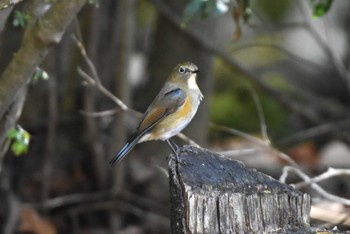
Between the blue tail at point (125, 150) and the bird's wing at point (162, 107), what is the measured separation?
0.05m

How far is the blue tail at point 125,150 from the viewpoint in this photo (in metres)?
5.54

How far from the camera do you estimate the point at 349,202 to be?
18.5 ft

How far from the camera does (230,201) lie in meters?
3.65

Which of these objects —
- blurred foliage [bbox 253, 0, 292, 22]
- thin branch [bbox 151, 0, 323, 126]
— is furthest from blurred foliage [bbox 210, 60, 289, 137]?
thin branch [bbox 151, 0, 323, 126]

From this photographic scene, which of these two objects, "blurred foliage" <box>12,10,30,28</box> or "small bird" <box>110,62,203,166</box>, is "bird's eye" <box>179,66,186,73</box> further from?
"blurred foliage" <box>12,10,30,28</box>

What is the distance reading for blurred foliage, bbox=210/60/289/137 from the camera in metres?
9.98

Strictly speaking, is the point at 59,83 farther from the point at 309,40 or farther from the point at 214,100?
the point at 309,40

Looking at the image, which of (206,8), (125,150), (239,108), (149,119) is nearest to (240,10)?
(206,8)

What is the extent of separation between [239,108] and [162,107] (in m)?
4.54

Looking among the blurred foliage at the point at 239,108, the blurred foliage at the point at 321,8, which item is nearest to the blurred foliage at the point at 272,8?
the blurred foliage at the point at 239,108

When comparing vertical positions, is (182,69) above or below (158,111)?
above

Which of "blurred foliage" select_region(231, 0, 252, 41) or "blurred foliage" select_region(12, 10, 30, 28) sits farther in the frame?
"blurred foliage" select_region(231, 0, 252, 41)

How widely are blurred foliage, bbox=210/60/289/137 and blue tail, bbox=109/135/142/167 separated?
413 centimetres

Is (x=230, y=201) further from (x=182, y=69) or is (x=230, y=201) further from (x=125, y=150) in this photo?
(x=182, y=69)
